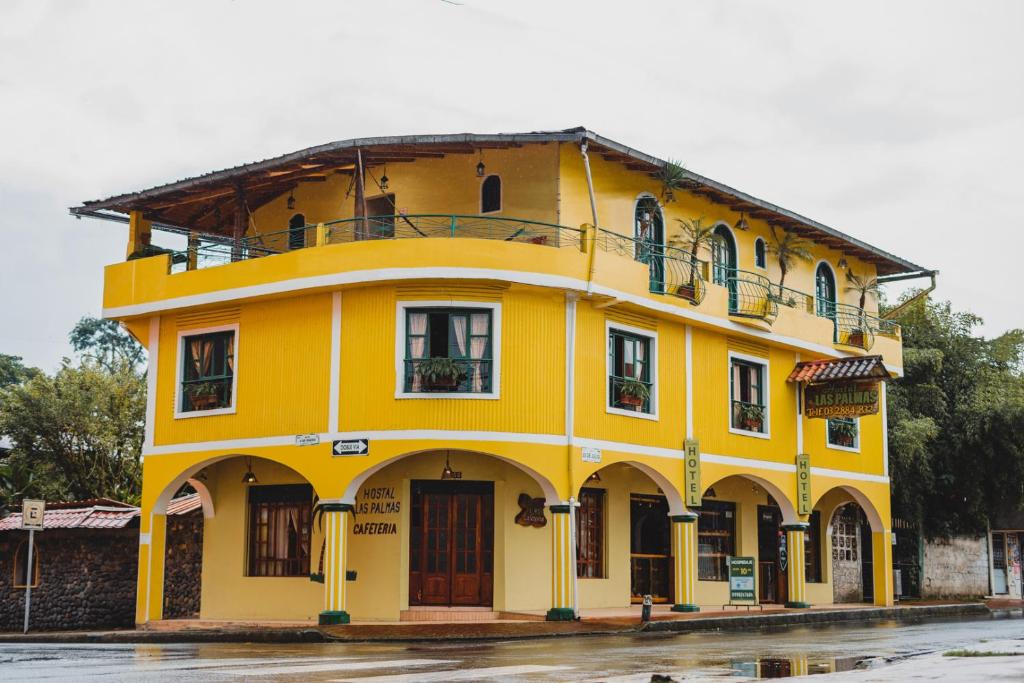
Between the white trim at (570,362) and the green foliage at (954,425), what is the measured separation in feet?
48.4

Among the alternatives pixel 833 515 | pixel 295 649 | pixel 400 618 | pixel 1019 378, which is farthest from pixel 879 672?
pixel 1019 378

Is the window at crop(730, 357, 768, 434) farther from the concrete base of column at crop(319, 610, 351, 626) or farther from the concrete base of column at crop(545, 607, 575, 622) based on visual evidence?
the concrete base of column at crop(319, 610, 351, 626)

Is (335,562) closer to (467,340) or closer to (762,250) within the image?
(467,340)

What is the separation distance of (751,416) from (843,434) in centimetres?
435

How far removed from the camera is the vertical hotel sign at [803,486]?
30141 millimetres

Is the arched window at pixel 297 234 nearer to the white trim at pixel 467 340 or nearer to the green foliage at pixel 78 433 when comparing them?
the white trim at pixel 467 340

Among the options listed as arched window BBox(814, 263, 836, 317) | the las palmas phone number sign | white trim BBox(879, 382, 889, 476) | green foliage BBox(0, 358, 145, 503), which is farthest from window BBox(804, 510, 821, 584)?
green foliage BBox(0, 358, 145, 503)

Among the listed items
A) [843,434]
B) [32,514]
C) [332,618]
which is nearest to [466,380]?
[332,618]

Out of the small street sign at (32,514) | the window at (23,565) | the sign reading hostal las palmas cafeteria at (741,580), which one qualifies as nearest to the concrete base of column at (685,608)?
the sign reading hostal las palmas cafeteria at (741,580)

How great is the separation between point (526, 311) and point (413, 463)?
384 centimetres

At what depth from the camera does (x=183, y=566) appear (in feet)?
91.0

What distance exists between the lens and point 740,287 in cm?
2981

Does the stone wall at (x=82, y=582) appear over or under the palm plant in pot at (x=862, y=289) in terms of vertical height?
under

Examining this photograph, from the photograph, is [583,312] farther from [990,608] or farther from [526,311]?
[990,608]
